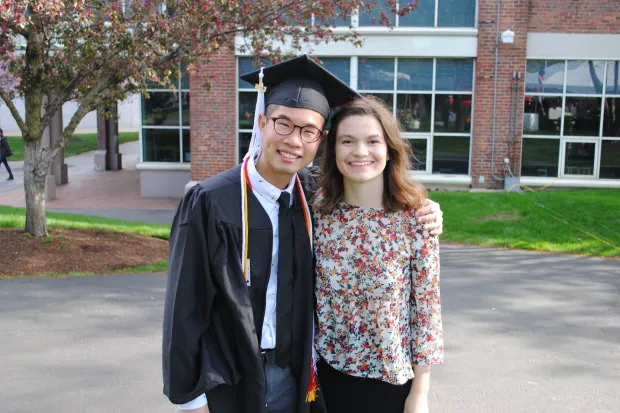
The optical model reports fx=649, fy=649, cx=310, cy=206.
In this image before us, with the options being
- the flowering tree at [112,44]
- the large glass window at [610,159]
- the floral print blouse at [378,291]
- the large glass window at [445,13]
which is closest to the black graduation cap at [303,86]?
the floral print blouse at [378,291]

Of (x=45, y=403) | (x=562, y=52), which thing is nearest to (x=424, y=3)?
(x=562, y=52)

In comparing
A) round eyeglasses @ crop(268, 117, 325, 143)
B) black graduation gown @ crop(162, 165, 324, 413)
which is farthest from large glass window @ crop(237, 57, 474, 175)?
black graduation gown @ crop(162, 165, 324, 413)

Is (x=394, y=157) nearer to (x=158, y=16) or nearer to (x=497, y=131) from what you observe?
(x=158, y=16)

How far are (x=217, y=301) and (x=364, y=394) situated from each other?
760 millimetres

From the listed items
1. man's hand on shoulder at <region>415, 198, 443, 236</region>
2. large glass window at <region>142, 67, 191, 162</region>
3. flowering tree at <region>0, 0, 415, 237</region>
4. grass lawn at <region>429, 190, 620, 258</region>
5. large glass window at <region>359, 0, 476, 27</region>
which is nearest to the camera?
man's hand on shoulder at <region>415, 198, 443, 236</region>

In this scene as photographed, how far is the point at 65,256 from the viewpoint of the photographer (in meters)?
8.28

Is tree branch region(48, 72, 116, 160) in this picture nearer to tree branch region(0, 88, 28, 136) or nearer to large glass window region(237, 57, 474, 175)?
tree branch region(0, 88, 28, 136)

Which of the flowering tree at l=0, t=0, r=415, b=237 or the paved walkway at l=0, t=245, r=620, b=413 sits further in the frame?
the flowering tree at l=0, t=0, r=415, b=237

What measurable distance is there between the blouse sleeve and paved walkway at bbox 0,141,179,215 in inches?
507

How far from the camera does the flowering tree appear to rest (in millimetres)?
7863

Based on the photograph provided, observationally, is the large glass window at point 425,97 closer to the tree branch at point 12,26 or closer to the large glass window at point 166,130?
the large glass window at point 166,130

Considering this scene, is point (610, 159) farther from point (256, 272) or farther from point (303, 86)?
point (256, 272)

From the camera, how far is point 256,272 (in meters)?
2.44

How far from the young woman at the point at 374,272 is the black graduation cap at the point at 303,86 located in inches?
3.5
